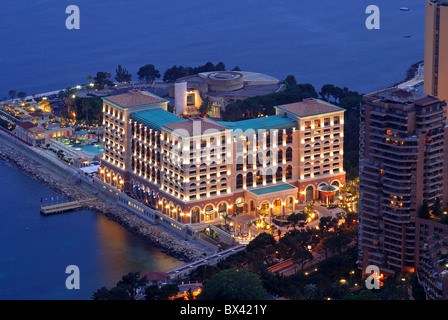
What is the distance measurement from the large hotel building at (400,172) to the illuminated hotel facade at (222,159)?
2554 cm

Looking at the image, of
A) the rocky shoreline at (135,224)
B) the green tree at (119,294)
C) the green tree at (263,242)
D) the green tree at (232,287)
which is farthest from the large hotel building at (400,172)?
the green tree at (119,294)

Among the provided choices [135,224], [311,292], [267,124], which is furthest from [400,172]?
[135,224]

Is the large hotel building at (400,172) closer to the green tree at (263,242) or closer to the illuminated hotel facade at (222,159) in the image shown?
the green tree at (263,242)

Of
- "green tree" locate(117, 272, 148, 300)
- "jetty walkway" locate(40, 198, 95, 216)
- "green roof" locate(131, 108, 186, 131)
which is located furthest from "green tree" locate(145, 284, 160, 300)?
"jetty walkway" locate(40, 198, 95, 216)

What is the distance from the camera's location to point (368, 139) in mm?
148750

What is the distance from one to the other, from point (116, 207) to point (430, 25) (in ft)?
171

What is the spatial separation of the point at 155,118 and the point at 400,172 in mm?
43312

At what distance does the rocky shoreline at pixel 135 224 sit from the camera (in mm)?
165875

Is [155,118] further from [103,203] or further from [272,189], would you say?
[272,189]

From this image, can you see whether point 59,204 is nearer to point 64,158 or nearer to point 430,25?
point 64,158

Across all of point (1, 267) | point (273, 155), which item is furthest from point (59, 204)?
point (273, 155)

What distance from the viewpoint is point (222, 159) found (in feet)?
564

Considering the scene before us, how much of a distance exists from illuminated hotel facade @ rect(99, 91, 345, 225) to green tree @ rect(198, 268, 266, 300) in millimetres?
28884

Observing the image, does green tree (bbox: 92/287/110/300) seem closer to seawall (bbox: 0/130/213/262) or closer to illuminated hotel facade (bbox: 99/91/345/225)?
seawall (bbox: 0/130/213/262)
